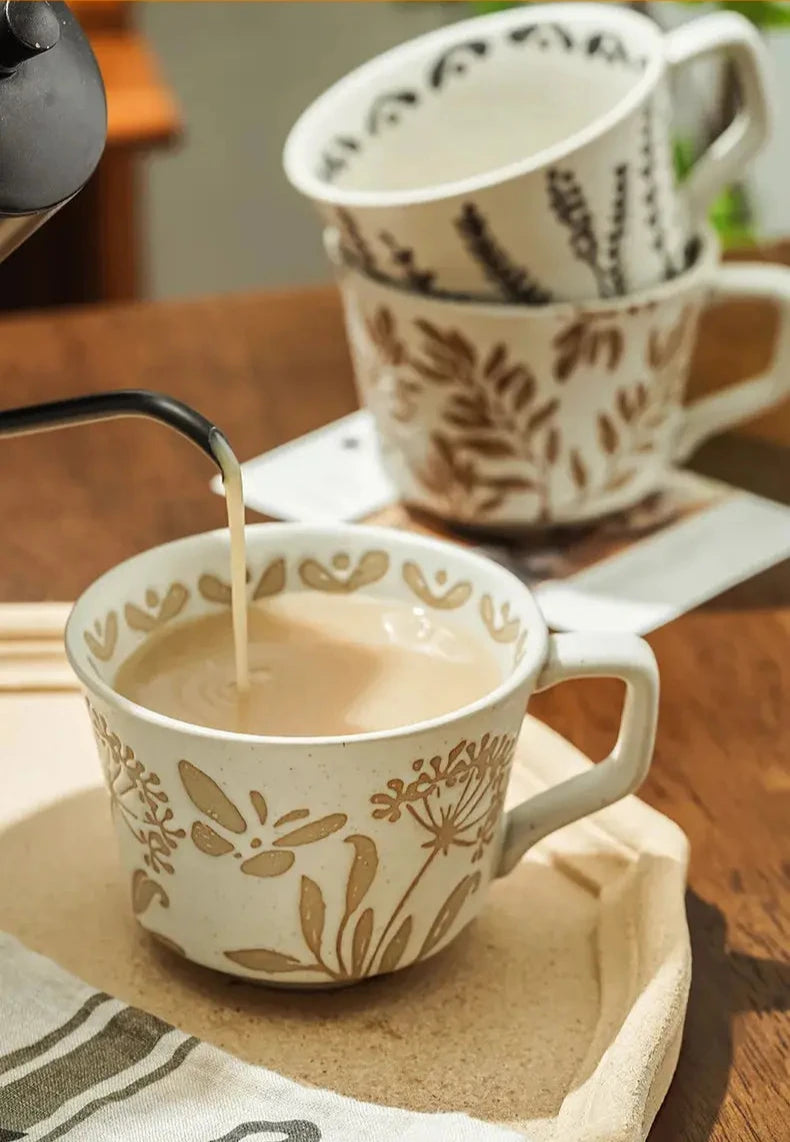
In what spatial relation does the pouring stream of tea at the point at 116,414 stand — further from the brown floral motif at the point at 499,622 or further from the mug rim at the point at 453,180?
the mug rim at the point at 453,180

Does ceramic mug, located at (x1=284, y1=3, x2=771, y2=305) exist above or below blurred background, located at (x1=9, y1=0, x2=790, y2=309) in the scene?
above

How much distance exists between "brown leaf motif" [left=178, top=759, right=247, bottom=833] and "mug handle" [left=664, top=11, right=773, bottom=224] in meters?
0.44

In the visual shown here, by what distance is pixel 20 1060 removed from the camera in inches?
16.3

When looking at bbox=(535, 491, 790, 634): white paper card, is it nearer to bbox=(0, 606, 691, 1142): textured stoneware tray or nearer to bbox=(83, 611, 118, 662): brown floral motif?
bbox=(0, 606, 691, 1142): textured stoneware tray

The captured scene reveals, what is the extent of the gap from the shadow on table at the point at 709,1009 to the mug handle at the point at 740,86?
37cm

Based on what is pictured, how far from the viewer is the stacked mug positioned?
66 cm

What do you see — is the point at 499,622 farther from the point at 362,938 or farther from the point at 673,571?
the point at 673,571

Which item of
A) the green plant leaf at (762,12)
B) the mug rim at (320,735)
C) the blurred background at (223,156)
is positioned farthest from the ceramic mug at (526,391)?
the blurred background at (223,156)

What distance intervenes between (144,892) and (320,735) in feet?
0.23

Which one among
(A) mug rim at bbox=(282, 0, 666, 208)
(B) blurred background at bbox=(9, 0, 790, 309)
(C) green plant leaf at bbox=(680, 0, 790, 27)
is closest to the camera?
(A) mug rim at bbox=(282, 0, 666, 208)

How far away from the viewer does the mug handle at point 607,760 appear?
1.50ft

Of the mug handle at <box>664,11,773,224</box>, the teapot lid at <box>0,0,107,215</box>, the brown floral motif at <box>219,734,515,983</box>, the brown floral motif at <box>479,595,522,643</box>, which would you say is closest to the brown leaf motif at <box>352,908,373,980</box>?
the brown floral motif at <box>219,734,515,983</box>


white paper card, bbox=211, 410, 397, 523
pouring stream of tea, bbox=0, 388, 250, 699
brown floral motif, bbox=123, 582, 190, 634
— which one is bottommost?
white paper card, bbox=211, 410, 397, 523

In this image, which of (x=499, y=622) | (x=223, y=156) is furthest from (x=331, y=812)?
(x=223, y=156)
